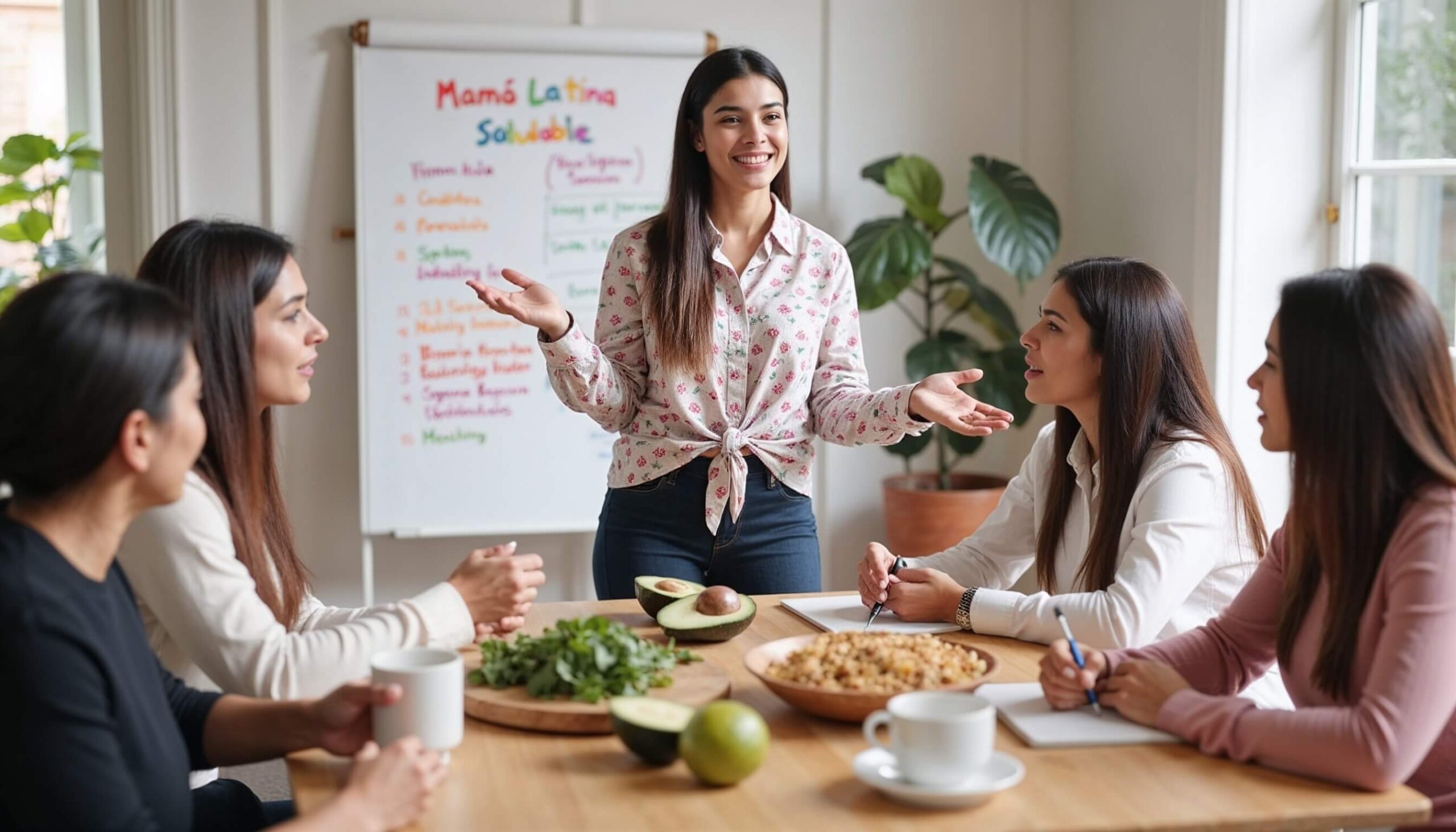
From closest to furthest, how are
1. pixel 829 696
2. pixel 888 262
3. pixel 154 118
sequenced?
1. pixel 829 696
2. pixel 154 118
3. pixel 888 262

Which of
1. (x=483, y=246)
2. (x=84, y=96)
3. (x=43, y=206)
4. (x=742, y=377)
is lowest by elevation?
(x=742, y=377)

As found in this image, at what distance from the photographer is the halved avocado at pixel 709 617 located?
1.79 meters

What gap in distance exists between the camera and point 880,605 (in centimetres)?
194

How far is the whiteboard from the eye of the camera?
12.3 feet

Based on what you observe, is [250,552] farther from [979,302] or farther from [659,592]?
[979,302]

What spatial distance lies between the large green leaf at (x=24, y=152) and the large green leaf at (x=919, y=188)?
2.42m

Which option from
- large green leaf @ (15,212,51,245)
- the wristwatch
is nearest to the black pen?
the wristwatch

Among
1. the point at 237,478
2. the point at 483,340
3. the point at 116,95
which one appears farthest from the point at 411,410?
the point at 237,478

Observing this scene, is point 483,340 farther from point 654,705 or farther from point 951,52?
point 654,705

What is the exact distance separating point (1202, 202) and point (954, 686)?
2244mm

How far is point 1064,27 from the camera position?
13.7ft

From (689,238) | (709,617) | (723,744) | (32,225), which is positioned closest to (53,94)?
(32,225)

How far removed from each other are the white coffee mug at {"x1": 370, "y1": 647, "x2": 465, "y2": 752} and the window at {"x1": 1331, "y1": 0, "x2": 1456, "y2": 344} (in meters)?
2.48

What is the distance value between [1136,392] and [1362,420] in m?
0.54
